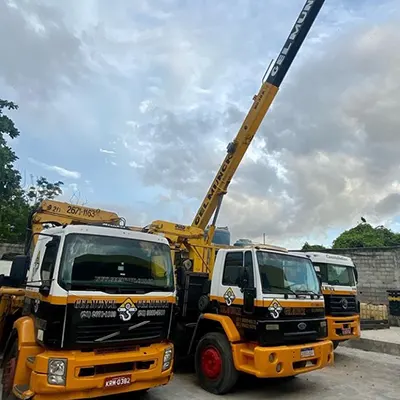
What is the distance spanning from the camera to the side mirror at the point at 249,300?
511 cm

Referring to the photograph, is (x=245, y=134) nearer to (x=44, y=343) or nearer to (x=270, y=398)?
(x=270, y=398)

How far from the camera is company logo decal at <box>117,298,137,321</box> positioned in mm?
4254

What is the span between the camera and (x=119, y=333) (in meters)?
4.23

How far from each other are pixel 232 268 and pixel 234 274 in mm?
115

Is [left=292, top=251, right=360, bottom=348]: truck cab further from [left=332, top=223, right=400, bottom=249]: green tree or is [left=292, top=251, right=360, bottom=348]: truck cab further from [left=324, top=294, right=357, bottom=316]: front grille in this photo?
[left=332, top=223, right=400, bottom=249]: green tree

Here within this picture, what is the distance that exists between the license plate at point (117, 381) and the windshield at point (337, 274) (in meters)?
5.52

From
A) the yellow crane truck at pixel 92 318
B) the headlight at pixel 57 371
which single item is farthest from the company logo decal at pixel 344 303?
the headlight at pixel 57 371

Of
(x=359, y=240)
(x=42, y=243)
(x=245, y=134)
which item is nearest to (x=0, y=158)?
(x=245, y=134)

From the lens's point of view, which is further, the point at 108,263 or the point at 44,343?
the point at 108,263

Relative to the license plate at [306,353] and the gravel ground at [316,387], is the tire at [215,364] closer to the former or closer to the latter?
the gravel ground at [316,387]

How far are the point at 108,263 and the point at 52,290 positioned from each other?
68 centimetres

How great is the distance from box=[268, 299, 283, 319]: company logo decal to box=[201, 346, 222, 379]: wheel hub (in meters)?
1.03

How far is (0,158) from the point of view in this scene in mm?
12758

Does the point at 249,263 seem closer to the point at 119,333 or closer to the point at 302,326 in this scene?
the point at 302,326
